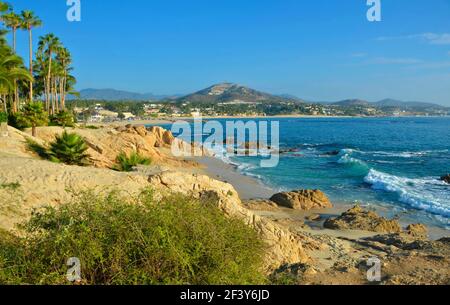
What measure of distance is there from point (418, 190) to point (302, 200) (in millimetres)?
9819

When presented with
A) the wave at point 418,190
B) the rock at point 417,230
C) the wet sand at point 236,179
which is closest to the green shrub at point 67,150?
the wet sand at point 236,179

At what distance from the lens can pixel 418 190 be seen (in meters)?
25.9

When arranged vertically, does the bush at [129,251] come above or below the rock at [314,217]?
above

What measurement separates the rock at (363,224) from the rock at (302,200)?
2993 millimetres

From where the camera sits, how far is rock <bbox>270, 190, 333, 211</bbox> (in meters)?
19.9

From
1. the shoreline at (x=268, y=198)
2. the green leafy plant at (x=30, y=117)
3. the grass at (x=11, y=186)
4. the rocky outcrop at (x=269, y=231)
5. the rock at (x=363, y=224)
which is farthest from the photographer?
the green leafy plant at (x=30, y=117)

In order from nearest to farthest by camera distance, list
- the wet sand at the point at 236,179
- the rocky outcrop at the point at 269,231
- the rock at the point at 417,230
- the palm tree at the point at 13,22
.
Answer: the rocky outcrop at the point at 269,231 < the rock at the point at 417,230 < the wet sand at the point at 236,179 < the palm tree at the point at 13,22

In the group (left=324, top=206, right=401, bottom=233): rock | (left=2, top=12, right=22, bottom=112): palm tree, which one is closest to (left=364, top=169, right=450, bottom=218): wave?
(left=324, top=206, right=401, bottom=233): rock

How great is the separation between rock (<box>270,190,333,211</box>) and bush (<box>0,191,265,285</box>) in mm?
14230

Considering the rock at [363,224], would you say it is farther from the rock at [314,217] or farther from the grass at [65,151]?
the grass at [65,151]

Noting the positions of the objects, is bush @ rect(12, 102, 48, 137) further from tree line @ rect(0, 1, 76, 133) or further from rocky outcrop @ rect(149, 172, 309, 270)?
rocky outcrop @ rect(149, 172, 309, 270)

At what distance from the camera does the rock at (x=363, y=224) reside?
16.0 meters
